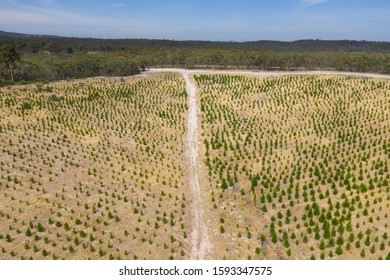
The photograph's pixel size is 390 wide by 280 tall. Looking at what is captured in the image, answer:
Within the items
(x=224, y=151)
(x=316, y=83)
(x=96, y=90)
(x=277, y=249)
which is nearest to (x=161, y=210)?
(x=277, y=249)

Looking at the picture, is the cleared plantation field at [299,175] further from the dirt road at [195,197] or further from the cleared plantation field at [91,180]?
the cleared plantation field at [91,180]

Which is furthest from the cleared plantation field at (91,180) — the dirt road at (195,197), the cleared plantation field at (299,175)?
the cleared plantation field at (299,175)

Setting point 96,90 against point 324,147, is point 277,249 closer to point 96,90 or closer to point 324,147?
point 324,147

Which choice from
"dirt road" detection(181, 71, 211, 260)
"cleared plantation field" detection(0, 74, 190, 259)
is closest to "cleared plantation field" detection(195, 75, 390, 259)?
"dirt road" detection(181, 71, 211, 260)

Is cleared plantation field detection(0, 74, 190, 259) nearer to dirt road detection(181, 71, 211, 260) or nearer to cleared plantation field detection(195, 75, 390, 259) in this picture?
dirt road detection(181, 71, 211, 260)

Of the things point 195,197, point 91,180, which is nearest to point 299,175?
point 195,197
